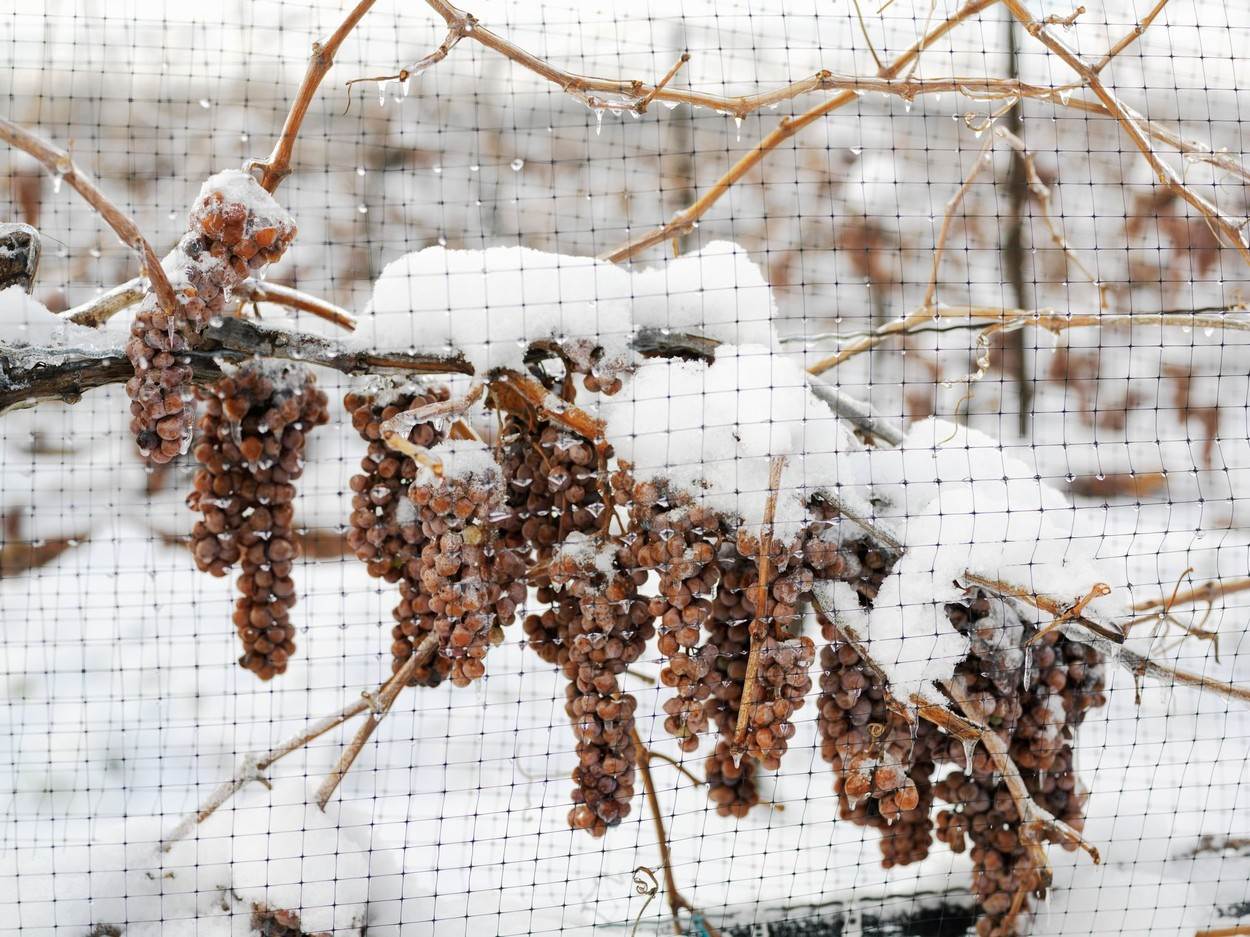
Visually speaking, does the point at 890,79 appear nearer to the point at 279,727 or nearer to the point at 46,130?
the point at 279,727

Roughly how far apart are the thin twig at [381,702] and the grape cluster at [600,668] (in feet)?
0.44

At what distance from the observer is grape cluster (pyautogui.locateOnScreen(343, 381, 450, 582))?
3.00 feet

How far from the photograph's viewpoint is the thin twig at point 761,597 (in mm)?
800

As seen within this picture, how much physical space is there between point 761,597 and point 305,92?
1.72ft

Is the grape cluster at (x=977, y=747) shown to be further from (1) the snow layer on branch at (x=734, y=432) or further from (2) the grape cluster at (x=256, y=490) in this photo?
(2) the grape cluster at (x=256, y=490)

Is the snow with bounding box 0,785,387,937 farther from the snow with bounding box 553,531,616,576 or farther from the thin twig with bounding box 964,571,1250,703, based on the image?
the thin twig with bounding box 964,571,1250,703

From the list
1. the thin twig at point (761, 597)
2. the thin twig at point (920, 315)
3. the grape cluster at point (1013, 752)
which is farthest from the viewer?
the thin twig at point (920, 315)

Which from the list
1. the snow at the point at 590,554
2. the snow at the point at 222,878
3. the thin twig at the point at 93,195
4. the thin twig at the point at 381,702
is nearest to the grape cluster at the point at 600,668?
the snow at the point at 590,554

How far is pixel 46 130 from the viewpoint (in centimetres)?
255

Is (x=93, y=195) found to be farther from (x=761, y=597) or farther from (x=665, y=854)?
(x=665, y=854)

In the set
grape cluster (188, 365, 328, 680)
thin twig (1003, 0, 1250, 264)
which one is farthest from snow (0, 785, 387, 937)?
thin twig (1003, 0, 1250, 264)

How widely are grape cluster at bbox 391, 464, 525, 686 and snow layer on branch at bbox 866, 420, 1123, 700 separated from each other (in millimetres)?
311

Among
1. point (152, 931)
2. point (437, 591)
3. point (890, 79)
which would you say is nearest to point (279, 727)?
point (152, 931)

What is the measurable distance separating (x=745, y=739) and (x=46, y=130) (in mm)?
2506
